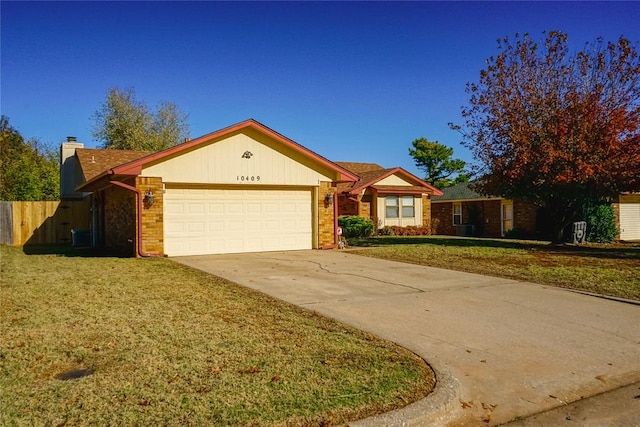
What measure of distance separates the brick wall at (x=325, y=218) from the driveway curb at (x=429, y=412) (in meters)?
12.9

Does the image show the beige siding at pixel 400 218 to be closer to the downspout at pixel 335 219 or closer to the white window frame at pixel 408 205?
the white window frame at pixel 408 205

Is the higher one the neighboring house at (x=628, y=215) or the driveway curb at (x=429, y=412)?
the neighboring house at (x=628, y=215)

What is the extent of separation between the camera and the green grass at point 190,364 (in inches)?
141

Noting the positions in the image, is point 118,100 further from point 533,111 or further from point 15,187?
point 533,111

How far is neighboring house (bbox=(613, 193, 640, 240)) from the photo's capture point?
25688 millimetres

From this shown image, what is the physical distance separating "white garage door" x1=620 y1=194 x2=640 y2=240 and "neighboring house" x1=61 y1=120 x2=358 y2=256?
17.3 m

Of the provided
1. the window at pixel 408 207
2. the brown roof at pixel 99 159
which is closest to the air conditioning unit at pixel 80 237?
the brown roof at pixel 99 159

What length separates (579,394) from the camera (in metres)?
4.31

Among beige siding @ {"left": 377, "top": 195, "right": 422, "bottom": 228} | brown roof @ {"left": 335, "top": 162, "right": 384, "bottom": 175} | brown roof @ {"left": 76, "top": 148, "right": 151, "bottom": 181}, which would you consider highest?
brown roof @ {"left": 335, "top": 162, "right": 384, "bottom": 175}

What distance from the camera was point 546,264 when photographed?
1316 centimetres

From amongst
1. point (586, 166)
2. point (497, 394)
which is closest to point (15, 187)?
point (586, 166)

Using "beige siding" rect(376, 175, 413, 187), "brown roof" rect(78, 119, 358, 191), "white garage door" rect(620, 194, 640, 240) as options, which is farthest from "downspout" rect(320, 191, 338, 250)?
"white garage door" rect(620, 194, 640, 240)

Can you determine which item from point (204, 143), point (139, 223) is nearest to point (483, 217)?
point (204, 143)

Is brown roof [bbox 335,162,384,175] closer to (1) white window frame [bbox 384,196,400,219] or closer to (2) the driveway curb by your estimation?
(1) white window frame [bbox 384,196,400,219]
